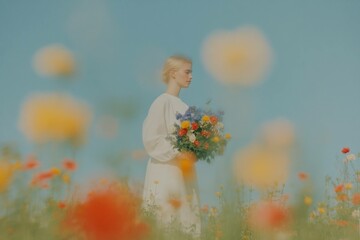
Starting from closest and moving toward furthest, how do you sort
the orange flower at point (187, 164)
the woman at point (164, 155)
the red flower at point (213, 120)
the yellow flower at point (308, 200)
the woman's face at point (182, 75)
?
the yellow flower at point (308, 200), the orange flower at point (187, 164), the red flower at point (213, 120), the woman at point (164, 155), the woman's face at point (182, 75)

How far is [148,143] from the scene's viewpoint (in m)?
4.70

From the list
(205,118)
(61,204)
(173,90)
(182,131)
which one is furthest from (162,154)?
(61,204)

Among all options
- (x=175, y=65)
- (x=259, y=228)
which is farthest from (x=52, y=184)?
(x=175, y=65)

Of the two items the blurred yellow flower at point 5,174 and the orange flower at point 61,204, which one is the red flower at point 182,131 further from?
the orange flower at point 61,204

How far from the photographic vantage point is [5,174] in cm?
203

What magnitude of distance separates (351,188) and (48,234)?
308 centimetres

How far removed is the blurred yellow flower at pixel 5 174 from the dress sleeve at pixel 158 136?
2.61 meters

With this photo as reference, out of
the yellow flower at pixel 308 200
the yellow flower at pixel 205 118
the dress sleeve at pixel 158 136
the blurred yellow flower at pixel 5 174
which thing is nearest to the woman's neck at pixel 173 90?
the dress sleeve at pixel 158 136

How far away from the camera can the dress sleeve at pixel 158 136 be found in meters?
4.70

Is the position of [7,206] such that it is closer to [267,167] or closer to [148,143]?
[267,167]

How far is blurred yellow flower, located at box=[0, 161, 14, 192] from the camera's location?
2004 millimetres

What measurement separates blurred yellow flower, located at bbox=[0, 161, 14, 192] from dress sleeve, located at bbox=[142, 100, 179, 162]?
2.61m

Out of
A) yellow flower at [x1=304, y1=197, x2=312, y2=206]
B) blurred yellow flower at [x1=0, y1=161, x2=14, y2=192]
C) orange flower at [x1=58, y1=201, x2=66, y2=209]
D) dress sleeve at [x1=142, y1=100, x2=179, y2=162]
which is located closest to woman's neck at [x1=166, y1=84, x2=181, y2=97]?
dress sleeve at [x1=142, y1=100, x2=179, y2=162]

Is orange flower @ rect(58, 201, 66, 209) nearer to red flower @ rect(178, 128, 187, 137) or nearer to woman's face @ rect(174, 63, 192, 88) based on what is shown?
red flower @ rect(178, 128, 187, 137)
